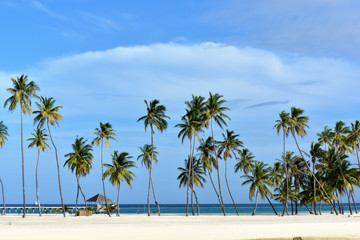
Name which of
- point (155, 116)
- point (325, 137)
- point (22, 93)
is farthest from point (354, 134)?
point (22, 93)

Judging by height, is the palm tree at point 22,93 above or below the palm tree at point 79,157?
above

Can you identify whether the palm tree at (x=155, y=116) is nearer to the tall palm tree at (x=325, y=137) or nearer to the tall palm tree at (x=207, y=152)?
the tall palm tree at (x=207, y=152)

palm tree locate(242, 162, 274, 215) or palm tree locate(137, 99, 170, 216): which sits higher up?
palm tree locate(137, 99, 170, 216)

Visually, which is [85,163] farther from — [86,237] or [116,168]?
[86,237]

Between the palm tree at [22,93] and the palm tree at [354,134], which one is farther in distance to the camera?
the palm tree at [354,134]

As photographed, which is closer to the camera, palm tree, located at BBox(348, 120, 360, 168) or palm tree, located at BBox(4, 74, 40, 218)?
palm tree, located at BBox(4, 74, 40, 218)

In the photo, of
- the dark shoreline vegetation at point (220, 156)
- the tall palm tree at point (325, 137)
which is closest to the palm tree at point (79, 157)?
the dark shoreline vegetation at point (220, 156)

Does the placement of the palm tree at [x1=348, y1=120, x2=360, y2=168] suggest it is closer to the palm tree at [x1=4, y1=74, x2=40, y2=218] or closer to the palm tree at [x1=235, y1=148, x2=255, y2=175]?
the palm tree at [x1=235, y1=148, x2=255, y2=175]

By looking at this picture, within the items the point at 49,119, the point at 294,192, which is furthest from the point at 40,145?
the point at 294,192

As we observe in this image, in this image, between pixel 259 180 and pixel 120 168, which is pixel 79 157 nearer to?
pixel 120 168

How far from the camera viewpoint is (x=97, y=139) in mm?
63781

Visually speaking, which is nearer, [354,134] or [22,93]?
[22,93]

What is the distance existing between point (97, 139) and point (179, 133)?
1386 centimetres

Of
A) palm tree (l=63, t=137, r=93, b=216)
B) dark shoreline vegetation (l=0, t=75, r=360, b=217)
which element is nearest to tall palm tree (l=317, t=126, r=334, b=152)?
dark shoreline vegetation (l=0, t=75, r=360, b=217)
